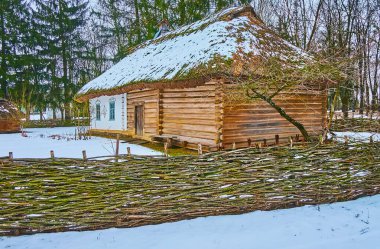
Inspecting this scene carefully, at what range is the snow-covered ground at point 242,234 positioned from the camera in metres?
3.88

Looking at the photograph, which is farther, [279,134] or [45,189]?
[279,134]

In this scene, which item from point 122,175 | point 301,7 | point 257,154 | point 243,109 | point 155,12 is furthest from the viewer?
point 301,7

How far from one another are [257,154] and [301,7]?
2757 centimetres

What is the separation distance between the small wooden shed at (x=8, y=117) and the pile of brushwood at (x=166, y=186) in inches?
783

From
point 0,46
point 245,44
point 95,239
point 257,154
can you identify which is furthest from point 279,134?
point 0,46

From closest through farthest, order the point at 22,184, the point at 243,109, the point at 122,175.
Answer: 1. the point at 22,184
2. the point at 122,175
3. the point at 243,109

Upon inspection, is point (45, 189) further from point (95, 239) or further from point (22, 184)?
point (95, 239)

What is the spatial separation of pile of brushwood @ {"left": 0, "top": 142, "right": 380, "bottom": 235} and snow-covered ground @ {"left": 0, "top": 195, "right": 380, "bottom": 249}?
→ 15 cm

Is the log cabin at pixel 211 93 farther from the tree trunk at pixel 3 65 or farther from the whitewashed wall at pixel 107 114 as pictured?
the tree trunk at pixel 3 65

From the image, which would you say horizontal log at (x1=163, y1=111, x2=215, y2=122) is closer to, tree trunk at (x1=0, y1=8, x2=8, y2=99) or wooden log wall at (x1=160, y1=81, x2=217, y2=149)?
wooden log wall at (x1=160, y1=81, x2=217, y2=149)

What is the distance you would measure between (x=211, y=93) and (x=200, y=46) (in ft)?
8.04

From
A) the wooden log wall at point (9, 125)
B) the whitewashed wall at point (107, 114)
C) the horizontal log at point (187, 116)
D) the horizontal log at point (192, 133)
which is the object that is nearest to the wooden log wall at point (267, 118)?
the horizontal log at point (192, 133)

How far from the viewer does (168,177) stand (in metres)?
4.41

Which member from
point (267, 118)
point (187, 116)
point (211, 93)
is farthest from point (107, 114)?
point (267, 118)
